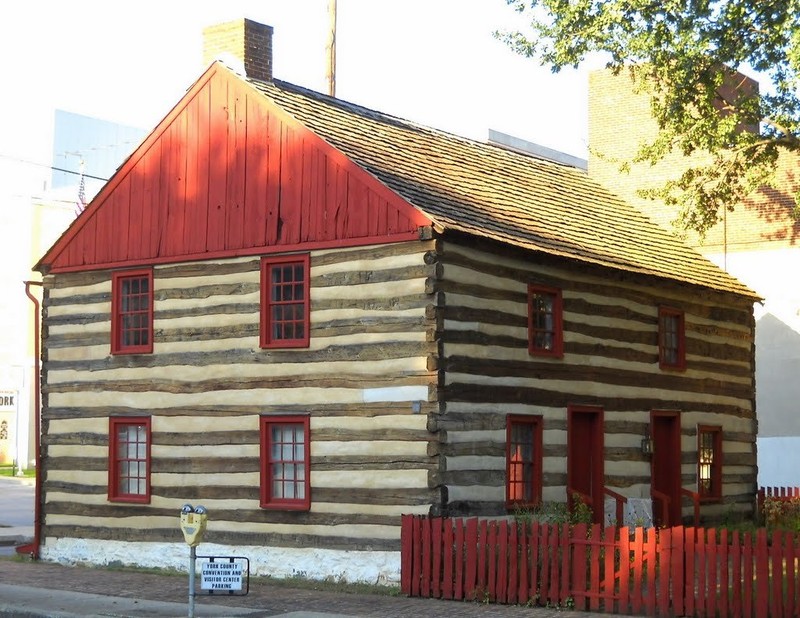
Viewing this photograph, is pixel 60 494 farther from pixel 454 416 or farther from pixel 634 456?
pixel 634 456

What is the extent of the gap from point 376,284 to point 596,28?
7.35 metres

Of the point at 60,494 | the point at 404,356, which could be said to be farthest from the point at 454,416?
the point at 60,494

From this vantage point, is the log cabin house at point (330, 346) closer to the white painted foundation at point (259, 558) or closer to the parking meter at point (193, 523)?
the white painted foundation at point (259, 558)

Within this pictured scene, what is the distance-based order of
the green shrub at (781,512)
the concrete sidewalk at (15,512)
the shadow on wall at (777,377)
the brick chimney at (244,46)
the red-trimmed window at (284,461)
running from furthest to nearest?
1. the shadow on wall at (777,377)
2. the concrete sidewalk at (15,512)
3. the green shrub at (781,512)
4. the brick chimney at (244,46)
5. the red-trimmed window at (284,461)

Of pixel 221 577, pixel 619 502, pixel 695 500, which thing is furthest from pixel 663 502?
pixel 221 577

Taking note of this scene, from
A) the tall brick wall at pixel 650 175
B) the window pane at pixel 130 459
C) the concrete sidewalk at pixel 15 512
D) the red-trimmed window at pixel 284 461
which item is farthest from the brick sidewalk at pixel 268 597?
the tall brick wall at pixel 650 175

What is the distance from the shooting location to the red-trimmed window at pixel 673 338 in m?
23.1

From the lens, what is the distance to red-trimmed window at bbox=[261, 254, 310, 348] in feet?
61.7

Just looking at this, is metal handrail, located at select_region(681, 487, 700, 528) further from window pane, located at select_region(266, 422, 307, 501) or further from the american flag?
the american flag

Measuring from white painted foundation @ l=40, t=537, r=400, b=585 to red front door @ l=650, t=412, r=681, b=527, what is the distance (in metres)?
6.79

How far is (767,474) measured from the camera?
31.7 m

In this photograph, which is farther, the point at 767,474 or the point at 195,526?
the point at 767,474

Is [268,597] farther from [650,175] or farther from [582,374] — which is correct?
[650,175]

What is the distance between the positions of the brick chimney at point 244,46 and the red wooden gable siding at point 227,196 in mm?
1023
